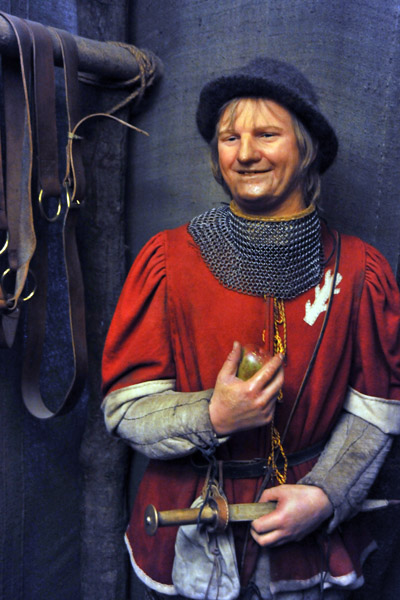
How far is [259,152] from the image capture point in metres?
1.28

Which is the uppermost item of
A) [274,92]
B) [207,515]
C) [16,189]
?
[274,92]

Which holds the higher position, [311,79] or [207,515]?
[311,79]

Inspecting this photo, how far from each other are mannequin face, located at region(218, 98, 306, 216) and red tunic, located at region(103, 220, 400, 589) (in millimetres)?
203

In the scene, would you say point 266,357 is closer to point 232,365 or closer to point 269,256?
point 232,365

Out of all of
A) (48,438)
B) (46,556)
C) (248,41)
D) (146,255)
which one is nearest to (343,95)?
(248,41)

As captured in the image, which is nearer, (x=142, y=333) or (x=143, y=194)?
(x=142, y=333)

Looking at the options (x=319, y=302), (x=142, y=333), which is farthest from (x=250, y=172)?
(x=142, y=333)

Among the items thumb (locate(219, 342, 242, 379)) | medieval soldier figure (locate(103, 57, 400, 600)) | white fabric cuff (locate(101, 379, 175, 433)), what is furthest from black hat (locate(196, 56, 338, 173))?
white fabric cuff (locate(101, 379, 175, 433))

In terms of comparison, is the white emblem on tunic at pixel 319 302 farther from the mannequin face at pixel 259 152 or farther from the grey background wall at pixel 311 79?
the grey background wall at pixel 311 79

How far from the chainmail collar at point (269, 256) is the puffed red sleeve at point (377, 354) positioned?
137 millimetres

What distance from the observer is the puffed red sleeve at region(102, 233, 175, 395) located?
1373mm

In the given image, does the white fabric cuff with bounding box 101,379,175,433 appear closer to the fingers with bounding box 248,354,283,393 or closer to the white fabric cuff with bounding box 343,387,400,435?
the fingers with bounding box 248,354,283,393

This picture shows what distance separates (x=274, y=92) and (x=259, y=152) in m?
0.13

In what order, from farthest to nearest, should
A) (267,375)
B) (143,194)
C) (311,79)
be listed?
1. (143,194)
2. (311,79)
3. (267,375)
